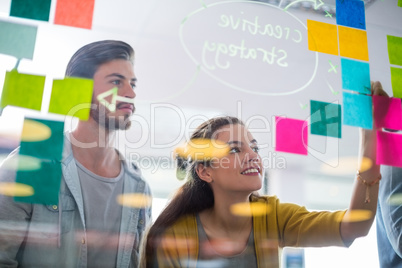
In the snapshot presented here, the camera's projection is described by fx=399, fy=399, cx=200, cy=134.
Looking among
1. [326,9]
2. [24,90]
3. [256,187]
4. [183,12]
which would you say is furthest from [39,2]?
[326,9]

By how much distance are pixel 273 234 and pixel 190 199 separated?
0.74 feet

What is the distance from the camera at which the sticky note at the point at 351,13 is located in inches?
47.2

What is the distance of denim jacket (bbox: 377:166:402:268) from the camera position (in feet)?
3.57

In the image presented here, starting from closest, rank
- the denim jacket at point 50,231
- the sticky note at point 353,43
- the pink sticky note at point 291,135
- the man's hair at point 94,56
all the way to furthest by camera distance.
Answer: the denim jacket at point 50,231 < the man's hair at point 94,56 < the pink sticky note at point 291,135 < the sticky note at point 353,43

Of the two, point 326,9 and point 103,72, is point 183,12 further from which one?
point 326,9

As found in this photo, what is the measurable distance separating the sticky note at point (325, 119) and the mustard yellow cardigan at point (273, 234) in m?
0.22

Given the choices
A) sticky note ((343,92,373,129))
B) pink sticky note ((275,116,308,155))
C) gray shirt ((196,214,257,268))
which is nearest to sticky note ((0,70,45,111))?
gray shirt ((196,214,257,268))

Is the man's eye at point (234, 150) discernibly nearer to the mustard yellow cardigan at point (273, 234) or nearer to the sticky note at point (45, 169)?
the mustard yellow cardigan at point (273, 234)

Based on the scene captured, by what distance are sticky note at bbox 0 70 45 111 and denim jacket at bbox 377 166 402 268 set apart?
3.06 feet

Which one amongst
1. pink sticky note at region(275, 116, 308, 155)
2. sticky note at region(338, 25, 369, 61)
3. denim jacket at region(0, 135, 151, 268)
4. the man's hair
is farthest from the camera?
sticky note at region(338, 25, 369, 61)

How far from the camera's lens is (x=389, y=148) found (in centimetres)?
113

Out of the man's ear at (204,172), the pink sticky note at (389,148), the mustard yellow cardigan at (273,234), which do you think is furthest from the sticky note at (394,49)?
the man's ear at (204,172)

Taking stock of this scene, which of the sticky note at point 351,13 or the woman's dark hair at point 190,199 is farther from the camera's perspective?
the sticky note at point 351,13

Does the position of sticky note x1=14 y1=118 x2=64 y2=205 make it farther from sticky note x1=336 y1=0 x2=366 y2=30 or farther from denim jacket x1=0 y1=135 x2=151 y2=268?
sticky note x1=336 y1=0 x2=366 y2=30
